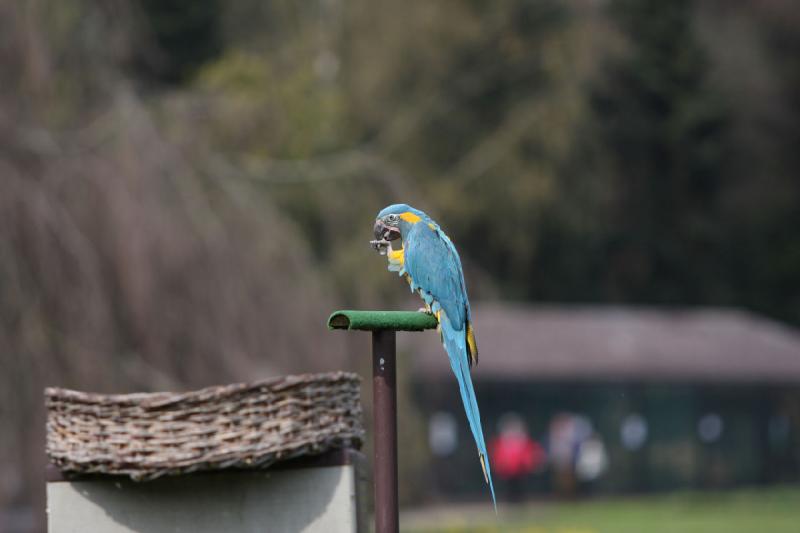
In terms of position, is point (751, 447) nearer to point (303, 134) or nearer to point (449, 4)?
point (449, 4)

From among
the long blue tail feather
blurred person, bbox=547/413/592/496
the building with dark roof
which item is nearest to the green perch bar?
the long blue tail feather

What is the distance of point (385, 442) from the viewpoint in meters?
3.52

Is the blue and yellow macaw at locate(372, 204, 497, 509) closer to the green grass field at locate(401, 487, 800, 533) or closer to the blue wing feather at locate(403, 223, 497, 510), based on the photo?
the blue wing feather at locate(403, 223, 497, 510)

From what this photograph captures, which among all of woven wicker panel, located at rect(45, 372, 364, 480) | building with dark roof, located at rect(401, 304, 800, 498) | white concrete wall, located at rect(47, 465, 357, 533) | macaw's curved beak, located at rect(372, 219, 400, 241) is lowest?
white concrete wall, located at rect(47, 465, 357, 533)

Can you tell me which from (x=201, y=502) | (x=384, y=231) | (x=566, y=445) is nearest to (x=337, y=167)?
(x=384, y=231)

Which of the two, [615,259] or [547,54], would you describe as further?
[615,259]

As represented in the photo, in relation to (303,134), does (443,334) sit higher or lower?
lower

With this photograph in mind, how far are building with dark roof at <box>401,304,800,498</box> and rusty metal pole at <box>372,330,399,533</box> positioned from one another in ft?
67.0

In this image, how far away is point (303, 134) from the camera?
1523 cm

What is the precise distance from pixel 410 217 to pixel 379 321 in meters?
0.47

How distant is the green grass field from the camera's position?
631 inches

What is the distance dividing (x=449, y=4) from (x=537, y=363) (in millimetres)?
8979

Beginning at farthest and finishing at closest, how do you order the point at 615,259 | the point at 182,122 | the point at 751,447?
the point at 615,259 < the point at 751,447 < the point at 182,122

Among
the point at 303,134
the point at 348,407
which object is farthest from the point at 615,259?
the point at 348,407
